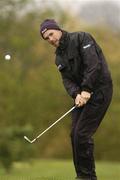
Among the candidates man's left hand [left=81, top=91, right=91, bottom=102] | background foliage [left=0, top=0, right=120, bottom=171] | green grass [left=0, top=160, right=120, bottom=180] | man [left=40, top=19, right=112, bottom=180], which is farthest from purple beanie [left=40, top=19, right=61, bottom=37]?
background foliage [left=0, top=0, right=120, bottom=171]

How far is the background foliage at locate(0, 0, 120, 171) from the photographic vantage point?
1866 inches

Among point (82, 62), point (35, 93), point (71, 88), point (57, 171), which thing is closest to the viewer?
point (82, 62)

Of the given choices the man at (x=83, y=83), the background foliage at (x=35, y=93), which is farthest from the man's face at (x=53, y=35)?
the background foliage at (x=35, y=93)

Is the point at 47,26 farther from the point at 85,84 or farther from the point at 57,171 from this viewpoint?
the point at 57,171

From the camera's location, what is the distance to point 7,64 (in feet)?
167

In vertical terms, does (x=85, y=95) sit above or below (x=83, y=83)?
below

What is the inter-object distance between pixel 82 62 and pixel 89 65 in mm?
184

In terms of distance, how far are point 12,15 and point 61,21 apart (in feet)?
16.6

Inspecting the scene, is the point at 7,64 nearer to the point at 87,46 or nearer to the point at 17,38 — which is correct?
the point at 17,38

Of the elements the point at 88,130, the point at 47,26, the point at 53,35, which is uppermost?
the point at 47,26

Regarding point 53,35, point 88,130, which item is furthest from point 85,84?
point 53,35

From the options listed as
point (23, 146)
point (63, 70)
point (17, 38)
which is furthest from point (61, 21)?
point (63, 70)

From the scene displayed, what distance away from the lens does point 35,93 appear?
49438 millimetres

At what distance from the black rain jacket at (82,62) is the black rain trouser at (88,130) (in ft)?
0.48
